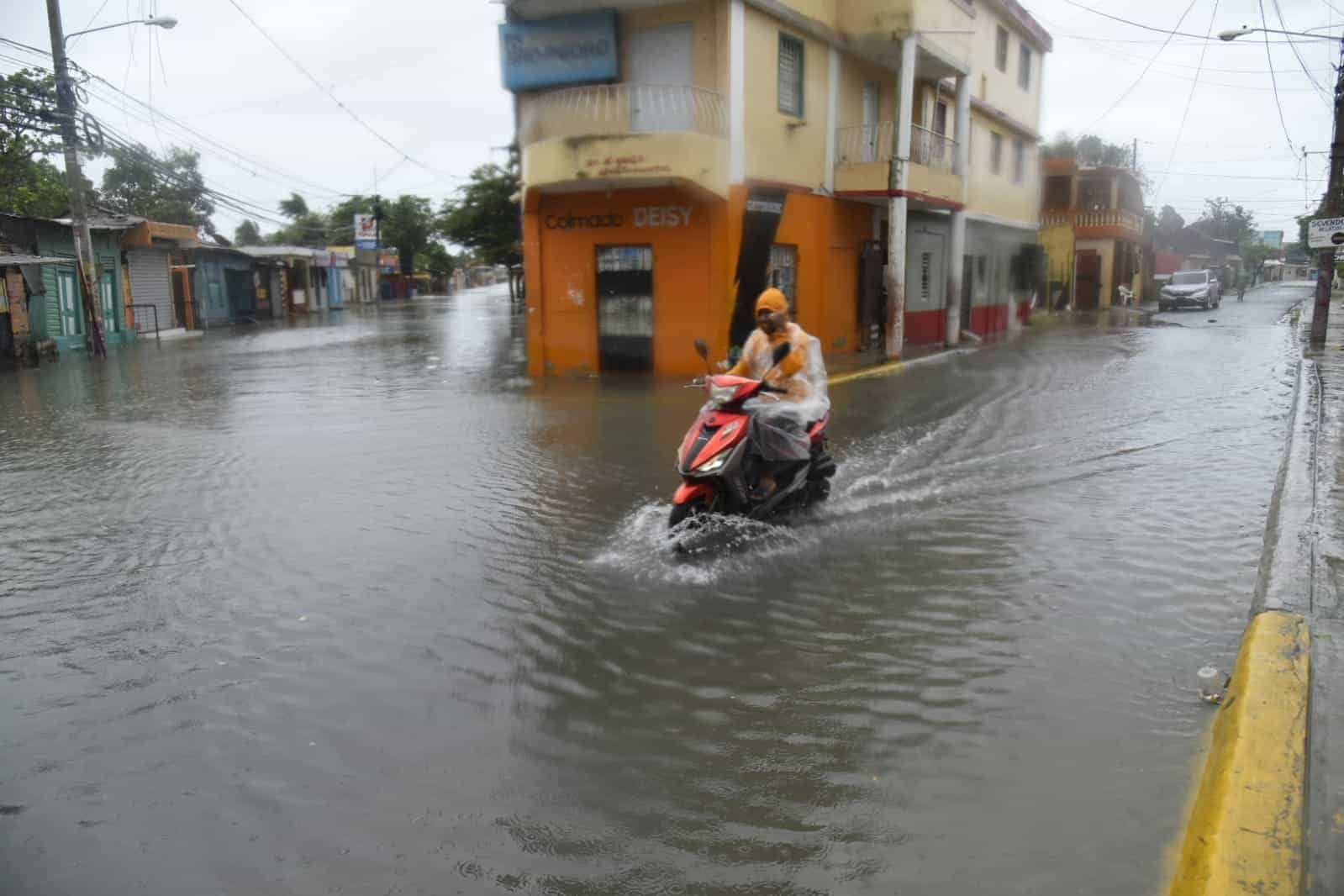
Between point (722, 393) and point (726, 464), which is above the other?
point (722, 393)

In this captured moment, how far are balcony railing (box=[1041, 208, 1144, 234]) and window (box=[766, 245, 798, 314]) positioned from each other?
26.3 meters

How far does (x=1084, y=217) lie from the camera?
4050 cm

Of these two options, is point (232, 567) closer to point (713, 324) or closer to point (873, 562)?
point (873, 562)

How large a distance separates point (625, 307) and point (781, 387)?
395 inches

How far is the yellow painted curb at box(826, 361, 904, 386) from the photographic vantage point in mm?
15477

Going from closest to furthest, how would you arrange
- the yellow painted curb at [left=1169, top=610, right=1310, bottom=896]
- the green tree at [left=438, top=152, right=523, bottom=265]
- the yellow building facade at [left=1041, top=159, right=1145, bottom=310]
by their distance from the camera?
the yellow painted curb at [left=1169, top=610, right=1310, bottom=896]
the green tree at [left=438, top=152, right=523, bottom=265]
the yellow building facade at [left=1041, top=159, right=1145, bottom=310]

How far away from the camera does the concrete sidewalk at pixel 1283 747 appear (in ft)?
8.91

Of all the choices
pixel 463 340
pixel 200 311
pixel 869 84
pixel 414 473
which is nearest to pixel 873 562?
pixel 414 473

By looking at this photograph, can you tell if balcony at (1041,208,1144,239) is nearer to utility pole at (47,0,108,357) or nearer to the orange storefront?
the orange storefront

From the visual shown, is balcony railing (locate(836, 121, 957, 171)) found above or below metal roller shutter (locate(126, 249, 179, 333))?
above

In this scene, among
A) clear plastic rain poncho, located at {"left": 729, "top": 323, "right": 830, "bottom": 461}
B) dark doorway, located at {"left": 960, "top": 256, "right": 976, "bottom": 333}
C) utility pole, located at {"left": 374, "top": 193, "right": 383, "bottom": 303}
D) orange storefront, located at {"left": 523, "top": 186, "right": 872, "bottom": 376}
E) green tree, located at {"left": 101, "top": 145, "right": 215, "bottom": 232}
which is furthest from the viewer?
utility pole, located at {"left": 374, "top": 193, "right": 383, "bottom": 303}

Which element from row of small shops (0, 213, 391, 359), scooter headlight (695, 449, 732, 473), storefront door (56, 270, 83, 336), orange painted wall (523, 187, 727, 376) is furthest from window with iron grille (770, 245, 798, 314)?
storefront door (56, 270, 83, 336)

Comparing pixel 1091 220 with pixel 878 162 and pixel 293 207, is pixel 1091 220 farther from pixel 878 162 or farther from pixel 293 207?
pixel 293 207

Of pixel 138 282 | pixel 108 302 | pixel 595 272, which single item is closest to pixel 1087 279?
pixel 595 272
